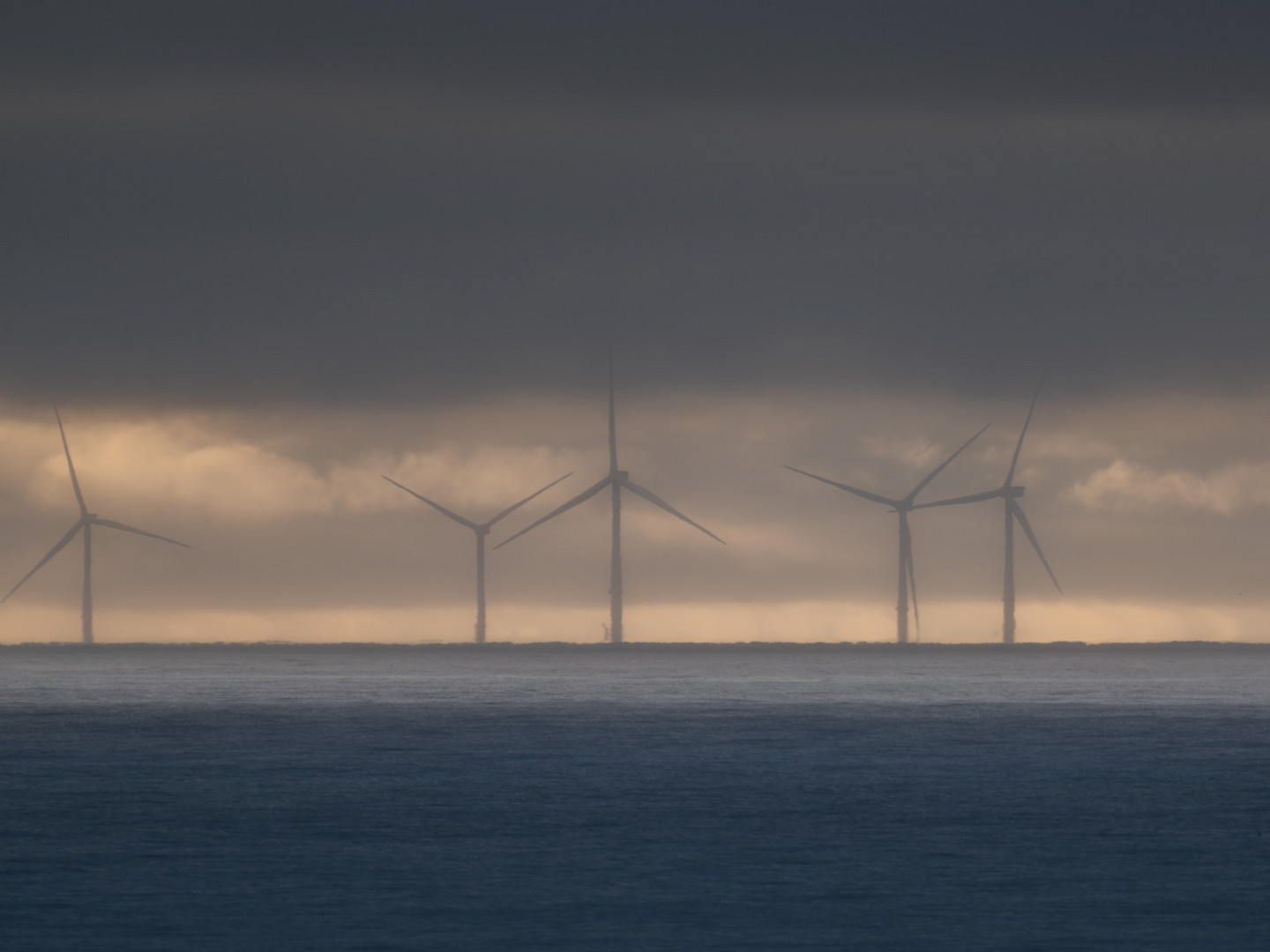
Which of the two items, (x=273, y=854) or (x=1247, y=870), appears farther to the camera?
(x=273, y=854)

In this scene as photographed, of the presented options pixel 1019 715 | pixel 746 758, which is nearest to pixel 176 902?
pixel 746 758

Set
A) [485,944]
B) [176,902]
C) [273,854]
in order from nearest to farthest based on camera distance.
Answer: [485,944] < [176,902] < [273,854]

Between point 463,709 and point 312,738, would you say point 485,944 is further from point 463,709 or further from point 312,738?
point 463,709

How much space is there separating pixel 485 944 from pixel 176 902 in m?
11.2

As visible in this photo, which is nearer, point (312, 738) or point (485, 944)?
point (485, 944)

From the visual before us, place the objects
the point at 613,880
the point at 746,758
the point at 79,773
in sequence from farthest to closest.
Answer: the point at 746,758 → the point at 79,773 → the point at 613,880

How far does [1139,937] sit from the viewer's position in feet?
138

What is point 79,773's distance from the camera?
315 ft

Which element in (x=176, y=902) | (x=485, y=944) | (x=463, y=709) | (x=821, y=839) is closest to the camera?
(x=485, y=944)

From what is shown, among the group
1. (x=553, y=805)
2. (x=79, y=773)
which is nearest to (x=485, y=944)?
(x=553, y=805)

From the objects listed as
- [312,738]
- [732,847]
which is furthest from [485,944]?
[312,738]

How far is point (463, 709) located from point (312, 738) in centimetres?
5883

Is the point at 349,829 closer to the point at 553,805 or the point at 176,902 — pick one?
the point at 553,805

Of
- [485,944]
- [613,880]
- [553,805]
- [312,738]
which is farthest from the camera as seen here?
[312,738]
